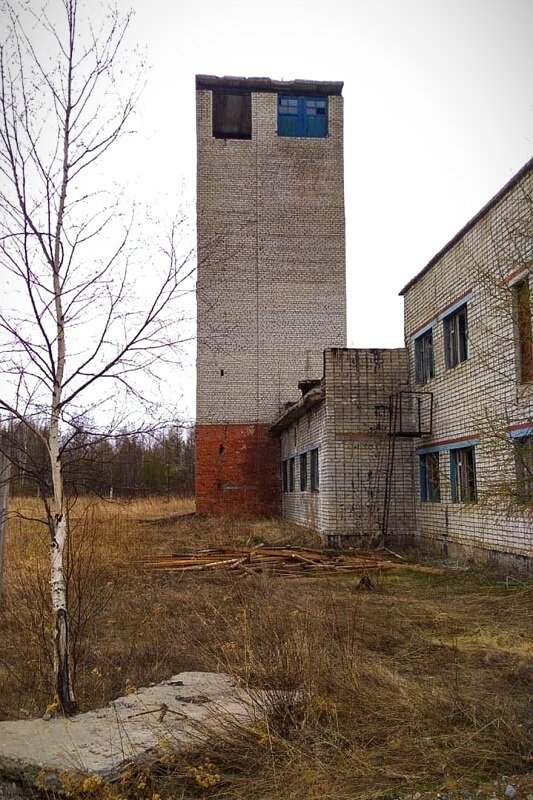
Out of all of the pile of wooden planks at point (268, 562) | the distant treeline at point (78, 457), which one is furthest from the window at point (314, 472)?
the distant treeline at point (78, 457)

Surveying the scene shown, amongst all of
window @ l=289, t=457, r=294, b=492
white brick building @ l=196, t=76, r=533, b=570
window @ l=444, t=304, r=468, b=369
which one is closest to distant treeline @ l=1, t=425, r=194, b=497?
white brick building @ l=196, t=76, r=533, b=570

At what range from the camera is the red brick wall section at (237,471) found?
2569cm

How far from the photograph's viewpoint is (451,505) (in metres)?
14.9

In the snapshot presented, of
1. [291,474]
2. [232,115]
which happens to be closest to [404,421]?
[291,474]

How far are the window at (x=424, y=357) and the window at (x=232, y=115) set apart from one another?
14.0 m

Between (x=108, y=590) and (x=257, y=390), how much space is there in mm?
16999

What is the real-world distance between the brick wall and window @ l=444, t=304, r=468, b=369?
12 cm

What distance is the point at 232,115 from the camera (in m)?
27.6

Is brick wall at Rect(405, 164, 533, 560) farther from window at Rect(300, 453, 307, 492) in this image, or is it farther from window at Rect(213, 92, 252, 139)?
window at Rect(213, 92, 252, 139)

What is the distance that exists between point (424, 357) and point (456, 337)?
212cm

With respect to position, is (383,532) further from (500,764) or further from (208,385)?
(500,764)

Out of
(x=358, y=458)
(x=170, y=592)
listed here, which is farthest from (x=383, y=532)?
(x=170, y=592)

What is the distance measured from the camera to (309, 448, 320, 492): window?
19344 millimetres

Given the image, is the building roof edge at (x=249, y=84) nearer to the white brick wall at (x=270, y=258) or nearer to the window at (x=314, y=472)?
the white brick wall at (x=270, y=258)
